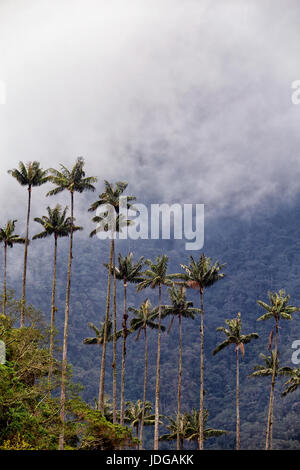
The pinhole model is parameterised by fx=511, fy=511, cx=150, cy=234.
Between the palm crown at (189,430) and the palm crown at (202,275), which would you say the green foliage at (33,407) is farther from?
the palm crown at (189,430)

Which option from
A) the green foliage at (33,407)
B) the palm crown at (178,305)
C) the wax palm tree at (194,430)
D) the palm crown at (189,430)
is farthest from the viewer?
the palm crown at (189,430)

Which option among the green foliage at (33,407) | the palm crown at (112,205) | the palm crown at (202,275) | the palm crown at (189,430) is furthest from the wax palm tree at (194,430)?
the palm crown at (112,205)

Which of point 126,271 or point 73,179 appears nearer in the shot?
point 73,179

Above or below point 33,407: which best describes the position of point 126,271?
above

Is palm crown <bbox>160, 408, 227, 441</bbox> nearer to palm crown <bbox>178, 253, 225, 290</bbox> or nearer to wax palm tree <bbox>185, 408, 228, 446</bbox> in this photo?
wax palm tree <bbox>185, 408, 228, 446</bbox>

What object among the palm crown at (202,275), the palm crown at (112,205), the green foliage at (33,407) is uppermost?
the palm crown at (112,205)

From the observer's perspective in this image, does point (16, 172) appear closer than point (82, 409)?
No

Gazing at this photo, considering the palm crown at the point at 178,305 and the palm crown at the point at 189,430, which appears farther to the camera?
the palm crown at the point at 189,430

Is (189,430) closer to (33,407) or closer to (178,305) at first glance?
(178,305)

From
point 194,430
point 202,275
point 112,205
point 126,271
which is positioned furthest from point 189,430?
point 112,205
